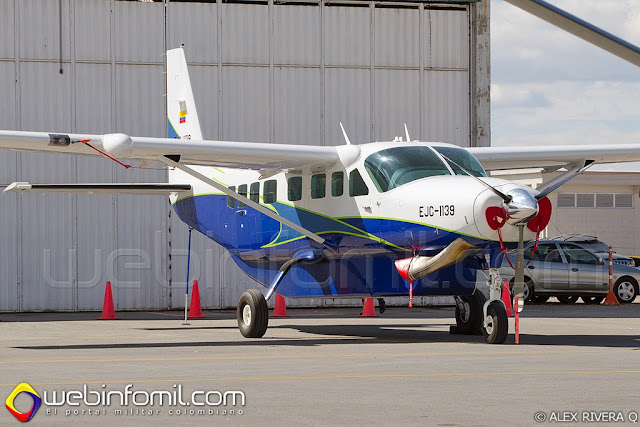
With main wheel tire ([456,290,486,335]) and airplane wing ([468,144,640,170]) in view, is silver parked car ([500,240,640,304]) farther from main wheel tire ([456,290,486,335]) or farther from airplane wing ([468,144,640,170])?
main wheel tire ([456,290,486,335])

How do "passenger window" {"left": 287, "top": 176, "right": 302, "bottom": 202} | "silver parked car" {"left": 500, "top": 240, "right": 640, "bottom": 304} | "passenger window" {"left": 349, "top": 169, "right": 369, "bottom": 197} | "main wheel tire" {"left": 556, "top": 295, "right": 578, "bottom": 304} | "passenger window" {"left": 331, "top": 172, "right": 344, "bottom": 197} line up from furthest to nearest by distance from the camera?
"main wheel tire" {"left": 556, "top": 295, "right": 578, "bottom": 304} → "silver parked car" {"left": 500, "top": 240, "right": 640, "bottom": 304} → "passenger window" {"left": 287, "top": 176, "right": 302, "bottom": 202} → "passenger window" {"left": 331, "top": 172, "right": 344, "bottom": 197} → "passenger window" {"left": 349, "top": 169, "right": 369, "bottom": 197}

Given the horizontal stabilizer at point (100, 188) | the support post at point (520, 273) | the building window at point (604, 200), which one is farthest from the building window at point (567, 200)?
the support post at point (520, 273)

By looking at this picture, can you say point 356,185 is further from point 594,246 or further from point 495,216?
point 594,246

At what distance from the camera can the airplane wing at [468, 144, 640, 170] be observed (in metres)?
17.2

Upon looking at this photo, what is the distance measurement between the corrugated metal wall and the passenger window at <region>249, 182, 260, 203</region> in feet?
24.1

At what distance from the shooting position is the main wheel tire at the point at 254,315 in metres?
15.6

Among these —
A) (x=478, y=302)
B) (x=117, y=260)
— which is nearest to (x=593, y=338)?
(x=478, y=302)

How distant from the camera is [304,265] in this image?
16281 mm

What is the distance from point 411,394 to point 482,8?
18934 mm

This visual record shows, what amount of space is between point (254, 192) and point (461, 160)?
14.0 ft

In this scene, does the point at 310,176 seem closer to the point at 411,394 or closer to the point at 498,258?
the point at 498,258

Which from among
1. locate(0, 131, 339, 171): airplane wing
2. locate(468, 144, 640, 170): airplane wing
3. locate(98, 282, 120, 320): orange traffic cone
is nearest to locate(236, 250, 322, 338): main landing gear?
locate(0, 131, 339, 171): airplane wing

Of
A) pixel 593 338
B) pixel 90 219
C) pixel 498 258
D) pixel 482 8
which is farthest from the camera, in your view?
pixel 482 8

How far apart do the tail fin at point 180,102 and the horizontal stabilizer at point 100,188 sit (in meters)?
1.41
